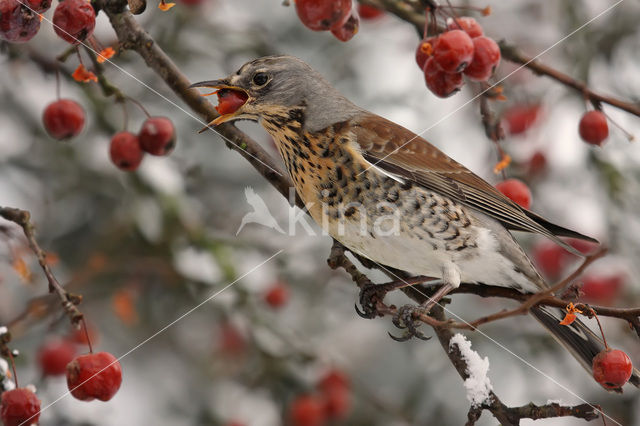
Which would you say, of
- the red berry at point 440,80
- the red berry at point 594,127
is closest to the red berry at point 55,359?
the red berry at point 440,80

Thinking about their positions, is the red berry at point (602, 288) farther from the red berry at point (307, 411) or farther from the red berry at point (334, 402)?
the red berry at point (307, 411)

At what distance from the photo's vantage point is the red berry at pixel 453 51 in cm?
237

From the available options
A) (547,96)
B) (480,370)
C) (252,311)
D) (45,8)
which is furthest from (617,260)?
(45,8)

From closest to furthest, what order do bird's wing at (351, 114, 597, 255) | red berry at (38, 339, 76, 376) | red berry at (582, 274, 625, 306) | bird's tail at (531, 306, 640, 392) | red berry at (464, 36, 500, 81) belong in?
1. red berry at (464, 36, 500, 81)
2. bird's tail at (531, 306, 640, 392)
3. bird's wing at (351, 114, 597, 255)
4. red berry at (38, 339, 76, 376)
5. red berry at (582, 274, 625, 306)

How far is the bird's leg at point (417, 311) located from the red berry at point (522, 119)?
6.21 ft

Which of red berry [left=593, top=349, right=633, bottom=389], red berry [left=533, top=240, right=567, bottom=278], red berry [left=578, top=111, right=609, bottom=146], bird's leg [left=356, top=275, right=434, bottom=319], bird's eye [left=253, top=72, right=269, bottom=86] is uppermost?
bird's eye [left=253, top=72, right=269, bottom=86]

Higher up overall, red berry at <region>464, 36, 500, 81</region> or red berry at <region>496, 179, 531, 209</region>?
red berry at <region>464, 36, 500, 81</region>

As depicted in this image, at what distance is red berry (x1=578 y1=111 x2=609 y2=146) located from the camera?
9.25ft

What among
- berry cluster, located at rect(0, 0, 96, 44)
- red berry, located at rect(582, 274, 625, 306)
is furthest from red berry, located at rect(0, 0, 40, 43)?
red berry, located at rect(582, 274, 625, 306)

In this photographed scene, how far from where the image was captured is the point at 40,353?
3.17 m

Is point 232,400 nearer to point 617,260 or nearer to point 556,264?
point 556,264

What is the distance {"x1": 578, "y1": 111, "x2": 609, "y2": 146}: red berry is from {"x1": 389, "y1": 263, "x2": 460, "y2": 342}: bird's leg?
804 mm

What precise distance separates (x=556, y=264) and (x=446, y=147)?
1.23 m

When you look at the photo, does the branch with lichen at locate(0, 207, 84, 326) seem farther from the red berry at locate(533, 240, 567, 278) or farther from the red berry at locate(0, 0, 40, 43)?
the red berry at locate(533, 240, 567, 278)
